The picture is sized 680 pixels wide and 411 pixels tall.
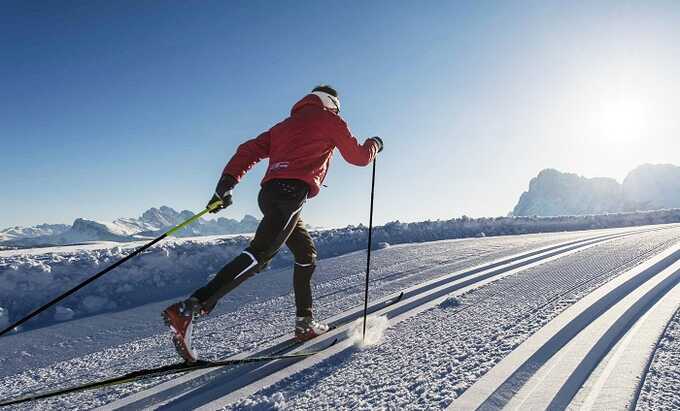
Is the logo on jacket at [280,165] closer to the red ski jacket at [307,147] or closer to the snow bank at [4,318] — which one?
the red ski jacket at [307,147]

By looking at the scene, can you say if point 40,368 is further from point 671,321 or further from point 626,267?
point 626,267

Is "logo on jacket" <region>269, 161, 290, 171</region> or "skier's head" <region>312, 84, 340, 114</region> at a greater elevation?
"skier's head" <region>312, 84, 340, 114</region>

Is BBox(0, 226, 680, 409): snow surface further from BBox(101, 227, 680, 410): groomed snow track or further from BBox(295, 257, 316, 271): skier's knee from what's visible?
BBox(295, 257, 316, 271): skier's knee

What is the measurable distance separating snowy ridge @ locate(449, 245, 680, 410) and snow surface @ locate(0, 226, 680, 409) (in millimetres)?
87

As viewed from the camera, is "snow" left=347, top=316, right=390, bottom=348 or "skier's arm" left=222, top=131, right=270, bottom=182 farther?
"skier's arm" left=222, top=131, right=270, bottom=182

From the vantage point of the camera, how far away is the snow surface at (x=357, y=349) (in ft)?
6.66

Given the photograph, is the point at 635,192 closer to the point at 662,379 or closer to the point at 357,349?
the point at 662,379

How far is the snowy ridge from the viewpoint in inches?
69.7

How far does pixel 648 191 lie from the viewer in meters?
164

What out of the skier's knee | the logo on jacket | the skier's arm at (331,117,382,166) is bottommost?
the skier's knee

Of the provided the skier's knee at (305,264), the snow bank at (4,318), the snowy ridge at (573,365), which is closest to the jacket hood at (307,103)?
the skier's knee at (305,264)

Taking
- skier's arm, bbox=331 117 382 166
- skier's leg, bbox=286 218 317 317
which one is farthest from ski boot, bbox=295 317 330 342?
skier's arm, bbox=331 117 382 166

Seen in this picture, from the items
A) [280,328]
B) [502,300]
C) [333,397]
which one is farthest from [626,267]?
[333,397]

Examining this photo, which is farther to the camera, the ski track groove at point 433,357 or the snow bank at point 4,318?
the snow bank at point 4,318
